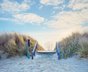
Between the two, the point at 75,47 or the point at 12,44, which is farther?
the point at 12,44

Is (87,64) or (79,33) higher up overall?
(79,33)

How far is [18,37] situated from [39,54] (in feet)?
6.50

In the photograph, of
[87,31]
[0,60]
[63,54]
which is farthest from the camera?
[87,31]

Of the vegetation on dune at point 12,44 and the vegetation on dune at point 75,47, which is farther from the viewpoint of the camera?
the vegetation on dune at point 12,44

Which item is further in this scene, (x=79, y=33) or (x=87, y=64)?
(x=79, y=33)

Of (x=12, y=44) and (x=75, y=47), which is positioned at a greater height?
(x=12, y=44)

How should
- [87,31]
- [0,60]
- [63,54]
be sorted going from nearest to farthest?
[0,60] → [63,54] → [87,31]

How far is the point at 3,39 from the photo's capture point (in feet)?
40.2

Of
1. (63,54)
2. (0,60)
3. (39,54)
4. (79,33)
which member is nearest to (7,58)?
(0,60)

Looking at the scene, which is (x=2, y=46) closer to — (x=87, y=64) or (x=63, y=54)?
(x=63, y=54)

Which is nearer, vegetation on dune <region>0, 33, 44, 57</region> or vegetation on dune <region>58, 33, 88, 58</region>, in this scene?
vegetation on dune <region>58, 33, 88, 58</region>

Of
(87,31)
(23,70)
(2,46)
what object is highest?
(87,31)

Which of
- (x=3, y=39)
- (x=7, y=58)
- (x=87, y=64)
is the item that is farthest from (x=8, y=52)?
(x=87, y=64)

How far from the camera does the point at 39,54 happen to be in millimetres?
11703
